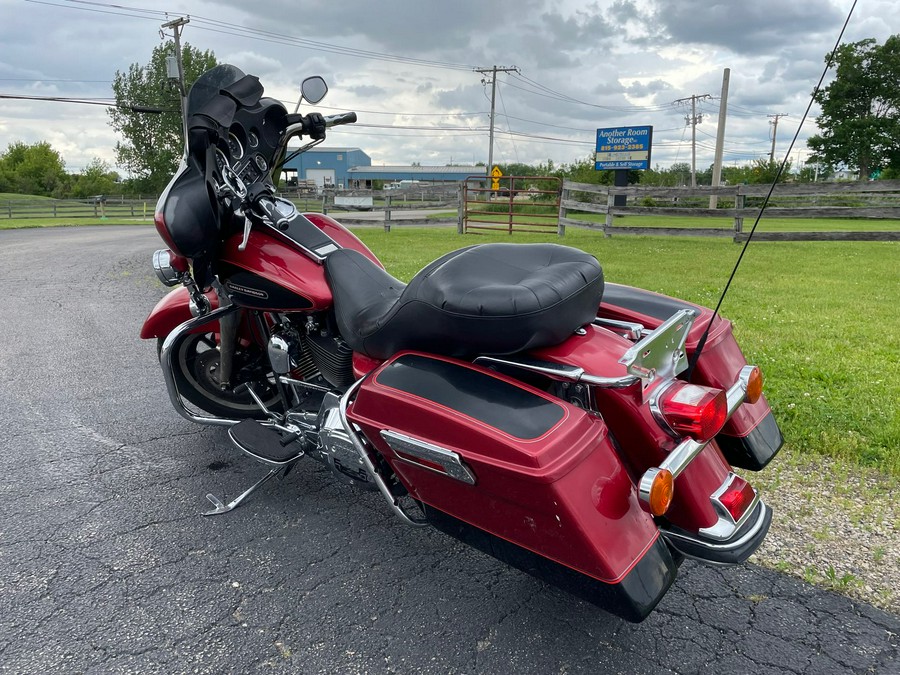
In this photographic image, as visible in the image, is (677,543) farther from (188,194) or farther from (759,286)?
(759,286)

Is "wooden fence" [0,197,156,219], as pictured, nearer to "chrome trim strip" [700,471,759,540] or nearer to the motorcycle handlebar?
the motorcycle handlebar

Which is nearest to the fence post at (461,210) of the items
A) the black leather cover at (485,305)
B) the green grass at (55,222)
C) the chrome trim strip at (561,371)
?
the black leather cover at (485,305)

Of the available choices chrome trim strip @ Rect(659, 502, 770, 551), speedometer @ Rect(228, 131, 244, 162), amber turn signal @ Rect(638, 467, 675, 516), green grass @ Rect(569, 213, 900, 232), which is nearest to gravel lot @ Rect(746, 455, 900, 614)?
chrome trim strip @ Rect(659, 502, 770, 551)

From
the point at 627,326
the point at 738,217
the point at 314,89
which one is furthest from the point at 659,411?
the point at 738,217

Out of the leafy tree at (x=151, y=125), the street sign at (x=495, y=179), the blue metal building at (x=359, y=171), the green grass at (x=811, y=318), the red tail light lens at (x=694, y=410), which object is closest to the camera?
the red tail light lens at (x=694, y=410)

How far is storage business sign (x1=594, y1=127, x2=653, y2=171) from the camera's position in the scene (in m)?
22.9

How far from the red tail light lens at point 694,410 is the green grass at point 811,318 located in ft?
6.09

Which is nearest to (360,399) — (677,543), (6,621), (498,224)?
(677,543)

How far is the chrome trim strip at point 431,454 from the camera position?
70.4 inches

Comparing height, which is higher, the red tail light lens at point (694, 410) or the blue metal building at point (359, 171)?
the blue metal building at point (359, 171)

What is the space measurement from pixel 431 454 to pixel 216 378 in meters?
1.92

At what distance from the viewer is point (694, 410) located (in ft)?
5.73

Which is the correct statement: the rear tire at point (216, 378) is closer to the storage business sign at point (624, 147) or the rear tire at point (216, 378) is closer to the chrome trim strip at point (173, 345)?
the chrome trim strip at point (173, 345)

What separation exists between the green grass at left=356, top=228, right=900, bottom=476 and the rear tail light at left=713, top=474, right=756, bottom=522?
1.53 meters
